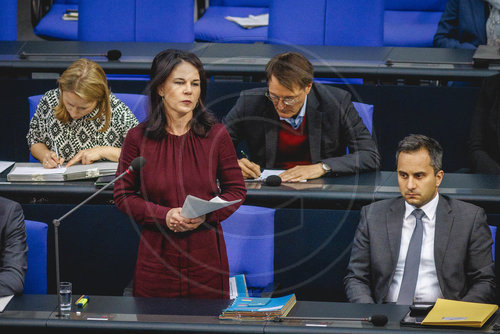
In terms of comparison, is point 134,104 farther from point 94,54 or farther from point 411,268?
point 411,268

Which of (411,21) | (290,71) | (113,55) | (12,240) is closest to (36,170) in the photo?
(12,240)

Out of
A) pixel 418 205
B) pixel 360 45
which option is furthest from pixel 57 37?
pixel 418 205

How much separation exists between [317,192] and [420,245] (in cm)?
45

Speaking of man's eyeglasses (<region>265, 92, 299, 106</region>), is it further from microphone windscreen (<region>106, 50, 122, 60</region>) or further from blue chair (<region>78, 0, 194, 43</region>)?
blue chair (<region>78, 0, 194, 43</region>)

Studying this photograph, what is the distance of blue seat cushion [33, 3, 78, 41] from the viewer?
→ 5422mm

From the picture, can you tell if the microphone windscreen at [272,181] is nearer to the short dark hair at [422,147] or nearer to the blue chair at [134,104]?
the short dark hair at [422,147]

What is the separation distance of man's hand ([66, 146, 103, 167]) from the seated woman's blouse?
0.12 meters

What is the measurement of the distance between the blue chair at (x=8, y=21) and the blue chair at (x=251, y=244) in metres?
2.63

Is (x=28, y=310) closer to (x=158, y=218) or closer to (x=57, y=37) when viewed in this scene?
(x=158, y=218)

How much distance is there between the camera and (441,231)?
2805 millimetres

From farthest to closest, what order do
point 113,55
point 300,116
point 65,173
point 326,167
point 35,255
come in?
point 113,55 < point 300,116 < point 326,167 < point 65,173 < point 35,255

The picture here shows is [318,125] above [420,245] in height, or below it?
above

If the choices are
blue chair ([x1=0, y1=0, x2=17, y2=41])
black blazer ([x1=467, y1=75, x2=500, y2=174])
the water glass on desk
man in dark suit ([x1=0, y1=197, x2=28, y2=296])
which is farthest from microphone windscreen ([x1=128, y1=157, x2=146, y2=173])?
blue chair ([x1=0, y1=0, x2=17, y2=41])

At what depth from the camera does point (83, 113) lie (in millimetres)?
3443
